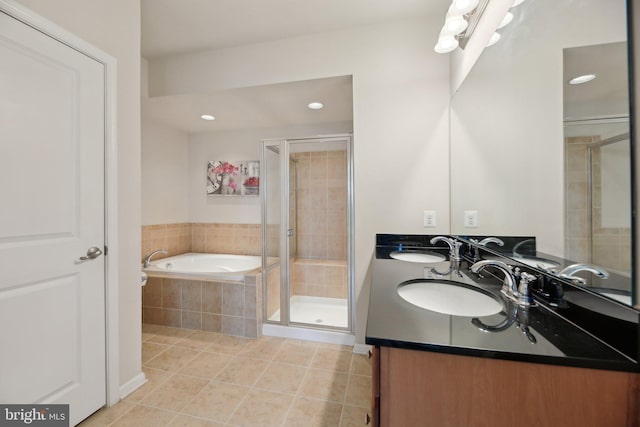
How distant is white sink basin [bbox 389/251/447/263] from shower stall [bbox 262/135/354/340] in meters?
0.52

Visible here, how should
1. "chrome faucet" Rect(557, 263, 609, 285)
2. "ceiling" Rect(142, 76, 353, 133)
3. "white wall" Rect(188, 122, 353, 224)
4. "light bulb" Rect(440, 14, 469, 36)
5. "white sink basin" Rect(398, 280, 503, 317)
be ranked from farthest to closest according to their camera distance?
"white wall" Rect(188, 122, 353, 224) < "ceiling" Rect(142, 76, 353, 133) < "light bulb" Rect(440, 14, 469, 36) < "white sink basin" Rect(398, 280, 503, 317) < "chrome faucet" Rect(557, 263, 609, 285)

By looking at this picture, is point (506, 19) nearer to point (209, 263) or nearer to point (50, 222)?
point (50, 222)

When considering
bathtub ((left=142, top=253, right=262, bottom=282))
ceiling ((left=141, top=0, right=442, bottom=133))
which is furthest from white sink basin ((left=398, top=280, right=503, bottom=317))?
bathtub ((left=142, top=253, right=262, bottom=282))

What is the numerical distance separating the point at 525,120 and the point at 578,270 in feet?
2.20

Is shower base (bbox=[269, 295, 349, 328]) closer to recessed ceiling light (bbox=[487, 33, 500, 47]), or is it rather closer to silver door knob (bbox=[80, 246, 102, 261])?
silver door knob (bbox=[80, 246, 102, 261])

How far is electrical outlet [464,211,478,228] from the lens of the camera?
1593mm

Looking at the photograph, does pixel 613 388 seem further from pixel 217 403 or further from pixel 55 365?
pixel 55 365

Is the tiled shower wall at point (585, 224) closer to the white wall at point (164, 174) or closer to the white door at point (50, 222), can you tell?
the white door at point (50, 222)

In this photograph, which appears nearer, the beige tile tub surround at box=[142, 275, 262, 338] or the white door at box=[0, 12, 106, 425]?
the white door at box=[0, 12, 106, 425]

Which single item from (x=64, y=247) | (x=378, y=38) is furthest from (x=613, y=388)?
(x=378, y=38)

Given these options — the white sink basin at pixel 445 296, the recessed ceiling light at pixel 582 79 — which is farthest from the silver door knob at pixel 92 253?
the recessed ceiling light at pixel 582 79

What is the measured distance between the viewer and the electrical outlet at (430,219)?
1.97 m

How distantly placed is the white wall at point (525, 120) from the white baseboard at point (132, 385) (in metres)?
2.32

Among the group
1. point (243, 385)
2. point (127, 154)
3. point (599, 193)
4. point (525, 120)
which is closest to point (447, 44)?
point (525, 120)
